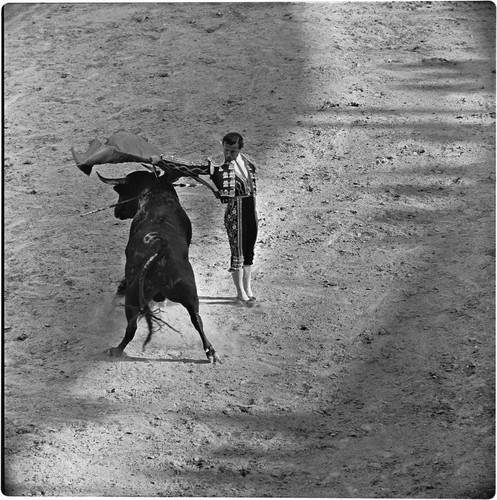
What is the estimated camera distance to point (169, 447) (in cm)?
877

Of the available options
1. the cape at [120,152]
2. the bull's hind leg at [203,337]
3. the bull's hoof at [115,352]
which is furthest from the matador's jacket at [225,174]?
the bull's hoof at [115,352]

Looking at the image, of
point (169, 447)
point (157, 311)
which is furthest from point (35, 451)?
point (157, 311)

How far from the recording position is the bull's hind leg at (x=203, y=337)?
949 cm

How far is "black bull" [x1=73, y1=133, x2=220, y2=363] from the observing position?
9.34 m

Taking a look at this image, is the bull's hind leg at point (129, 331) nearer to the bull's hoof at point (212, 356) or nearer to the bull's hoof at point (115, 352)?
the bull's hoof at point (115, 352)

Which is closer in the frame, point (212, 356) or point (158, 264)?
point (158, 264)

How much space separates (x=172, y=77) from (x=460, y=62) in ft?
11.4

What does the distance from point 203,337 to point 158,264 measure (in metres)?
0.71

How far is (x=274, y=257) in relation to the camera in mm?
11281

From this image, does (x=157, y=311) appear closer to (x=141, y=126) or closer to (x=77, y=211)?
(x=77, y=211)

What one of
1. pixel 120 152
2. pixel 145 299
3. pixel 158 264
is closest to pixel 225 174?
pixel 120 152

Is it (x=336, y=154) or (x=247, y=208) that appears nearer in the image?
(x=247, y=208)

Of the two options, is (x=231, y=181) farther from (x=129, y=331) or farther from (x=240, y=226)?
(x=129, y=331)

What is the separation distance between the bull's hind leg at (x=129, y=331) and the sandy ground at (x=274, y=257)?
10 cm
